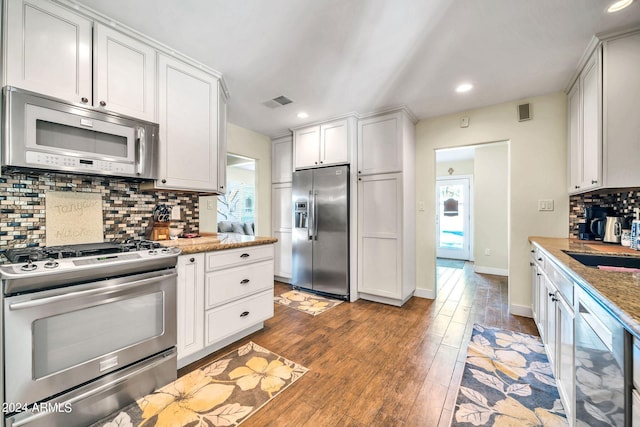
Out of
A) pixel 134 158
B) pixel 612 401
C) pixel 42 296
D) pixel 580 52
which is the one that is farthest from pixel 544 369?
pixel 134 158

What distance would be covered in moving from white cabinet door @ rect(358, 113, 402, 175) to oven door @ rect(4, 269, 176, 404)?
8.38 ft

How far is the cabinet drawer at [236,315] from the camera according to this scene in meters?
2.06

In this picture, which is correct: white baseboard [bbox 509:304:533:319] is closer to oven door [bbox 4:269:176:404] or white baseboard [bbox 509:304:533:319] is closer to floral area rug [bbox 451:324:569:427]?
floral area rug [bbox 451:324:569:427]

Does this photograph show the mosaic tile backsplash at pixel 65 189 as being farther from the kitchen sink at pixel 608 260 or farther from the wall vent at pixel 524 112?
the wall vent at pixel 524 112

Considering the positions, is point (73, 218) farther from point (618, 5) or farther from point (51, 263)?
point (618, 5)

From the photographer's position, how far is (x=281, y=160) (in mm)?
4281

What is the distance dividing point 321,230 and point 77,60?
109 inches

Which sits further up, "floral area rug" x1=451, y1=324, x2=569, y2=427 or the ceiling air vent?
the ceiling air vent

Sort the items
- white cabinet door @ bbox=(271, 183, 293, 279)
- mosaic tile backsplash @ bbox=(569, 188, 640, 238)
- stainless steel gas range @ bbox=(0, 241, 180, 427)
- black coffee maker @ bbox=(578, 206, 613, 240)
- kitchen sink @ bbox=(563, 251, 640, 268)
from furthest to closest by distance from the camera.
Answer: white cabinet door @ bbox=(271, 183, 293, 279)
black coffee maker @ bbox=(578, 206, 613, 240)
mosaic tile backsplash @ bbox=(569, 188, 640, 238)
kitchen sink @ bbox=(563, 251, 640, 268)
stainless steel gas range @ bbox=(0, 241, 180, 427)

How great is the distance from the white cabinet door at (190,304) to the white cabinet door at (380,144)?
2.32 meters

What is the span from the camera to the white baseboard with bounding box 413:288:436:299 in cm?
348

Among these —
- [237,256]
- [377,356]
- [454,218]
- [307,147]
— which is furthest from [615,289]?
[454,218]

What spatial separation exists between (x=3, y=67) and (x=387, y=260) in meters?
3.46

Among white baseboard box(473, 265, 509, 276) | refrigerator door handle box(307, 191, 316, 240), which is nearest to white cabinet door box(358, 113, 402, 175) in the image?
refrigerator door handle box(307, 191, 316, 240)
